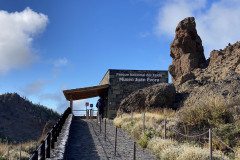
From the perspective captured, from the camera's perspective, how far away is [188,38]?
32.2 metres

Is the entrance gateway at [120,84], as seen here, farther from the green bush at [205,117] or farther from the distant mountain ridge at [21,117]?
the distant mountain ridge at [21,117]

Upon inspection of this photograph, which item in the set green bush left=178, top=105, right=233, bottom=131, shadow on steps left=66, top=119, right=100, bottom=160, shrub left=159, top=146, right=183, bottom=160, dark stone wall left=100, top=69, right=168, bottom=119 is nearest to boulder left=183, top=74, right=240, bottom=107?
green bush left=178, top=105, right=233, bottom=131

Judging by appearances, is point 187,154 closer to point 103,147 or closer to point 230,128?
point 230,128

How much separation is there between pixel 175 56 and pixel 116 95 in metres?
11.9

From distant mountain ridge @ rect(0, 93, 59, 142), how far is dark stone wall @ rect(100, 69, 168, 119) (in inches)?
1493

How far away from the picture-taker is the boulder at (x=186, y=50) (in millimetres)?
32125

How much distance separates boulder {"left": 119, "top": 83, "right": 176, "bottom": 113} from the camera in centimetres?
1850

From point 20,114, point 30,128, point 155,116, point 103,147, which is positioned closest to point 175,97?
point 155,116

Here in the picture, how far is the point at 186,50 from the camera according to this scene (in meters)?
32.7

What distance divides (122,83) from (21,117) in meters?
54.3

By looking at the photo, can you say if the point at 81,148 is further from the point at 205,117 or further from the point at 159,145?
the point at 205,117

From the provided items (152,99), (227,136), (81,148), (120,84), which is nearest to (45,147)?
(81,148)

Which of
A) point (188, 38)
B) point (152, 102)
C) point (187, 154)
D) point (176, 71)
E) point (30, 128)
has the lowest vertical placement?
point (30, 128)

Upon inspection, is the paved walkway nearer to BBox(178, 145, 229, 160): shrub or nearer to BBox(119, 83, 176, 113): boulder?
BBox(178, 145, 229, 160): shrub
